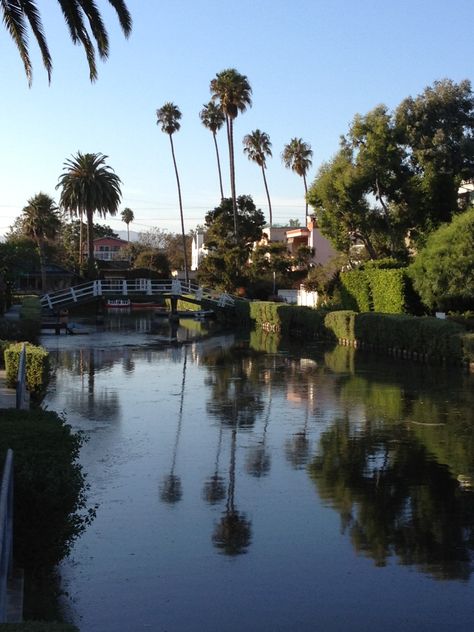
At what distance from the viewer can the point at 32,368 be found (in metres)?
19.5

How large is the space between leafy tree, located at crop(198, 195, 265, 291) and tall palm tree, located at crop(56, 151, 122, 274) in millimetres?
15041

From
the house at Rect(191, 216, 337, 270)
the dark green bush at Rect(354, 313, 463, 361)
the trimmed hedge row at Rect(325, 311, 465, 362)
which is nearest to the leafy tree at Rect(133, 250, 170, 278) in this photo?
the house at Rect(191, 216, 337, 270)

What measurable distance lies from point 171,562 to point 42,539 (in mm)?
1822

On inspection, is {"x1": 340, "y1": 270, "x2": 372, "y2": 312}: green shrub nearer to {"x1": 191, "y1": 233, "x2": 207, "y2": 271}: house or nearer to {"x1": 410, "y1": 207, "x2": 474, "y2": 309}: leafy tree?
{"x1": 410, "y1": 207, "x2": 474, "y2": 309}: leafy tree

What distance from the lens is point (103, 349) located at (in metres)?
39.8

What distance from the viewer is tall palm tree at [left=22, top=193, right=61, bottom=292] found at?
9069cm

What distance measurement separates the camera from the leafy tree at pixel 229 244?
68938mm

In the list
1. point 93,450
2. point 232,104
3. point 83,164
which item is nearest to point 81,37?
point 93,450

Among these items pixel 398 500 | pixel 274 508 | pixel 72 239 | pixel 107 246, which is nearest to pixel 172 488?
pixel 274 508

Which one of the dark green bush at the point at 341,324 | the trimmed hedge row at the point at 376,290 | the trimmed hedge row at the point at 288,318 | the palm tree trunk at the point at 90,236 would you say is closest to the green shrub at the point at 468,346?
the dark green bush at the point at 341,324

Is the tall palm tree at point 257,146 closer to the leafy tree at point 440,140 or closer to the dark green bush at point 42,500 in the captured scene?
the leafy tree at point 440,140

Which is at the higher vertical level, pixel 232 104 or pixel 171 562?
pixel 232 104

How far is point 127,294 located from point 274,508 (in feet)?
159

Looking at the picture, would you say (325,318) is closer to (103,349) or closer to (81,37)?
(103,349)
